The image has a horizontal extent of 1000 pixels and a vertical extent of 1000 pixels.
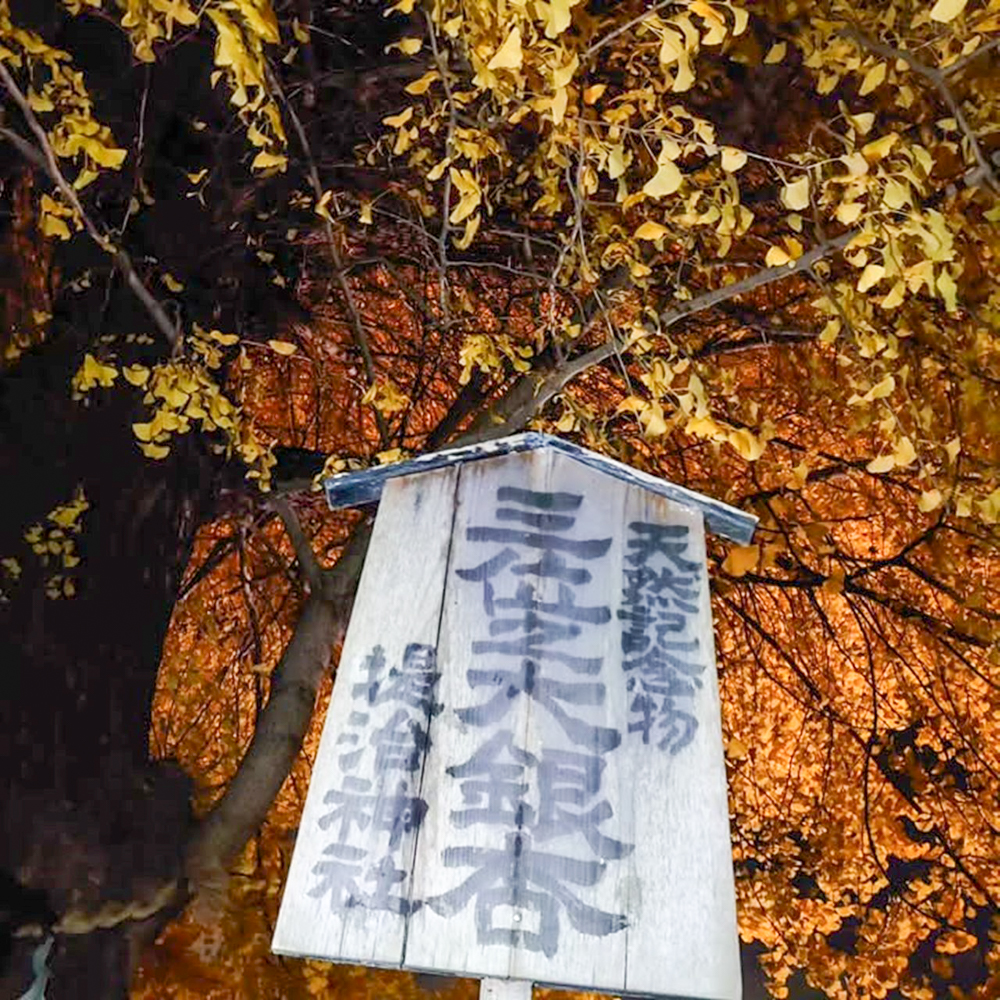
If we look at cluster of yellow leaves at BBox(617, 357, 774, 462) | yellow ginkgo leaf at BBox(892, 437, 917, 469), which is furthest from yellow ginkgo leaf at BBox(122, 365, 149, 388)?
yellow ginkgo leaf at BBox(892, 437, 917, 469)

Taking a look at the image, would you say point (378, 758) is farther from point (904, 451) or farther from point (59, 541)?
point (59, 541)

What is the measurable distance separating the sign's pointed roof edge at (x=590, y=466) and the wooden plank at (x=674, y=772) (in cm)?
→ 4

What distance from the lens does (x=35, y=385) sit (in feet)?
11.1

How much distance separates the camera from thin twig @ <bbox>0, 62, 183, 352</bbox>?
9.15 ft

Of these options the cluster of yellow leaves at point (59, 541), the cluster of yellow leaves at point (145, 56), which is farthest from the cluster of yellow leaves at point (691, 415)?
the cluster of yellow leaves at point (59, 541)

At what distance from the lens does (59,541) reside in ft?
10.7

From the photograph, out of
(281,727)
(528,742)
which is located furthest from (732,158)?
(281,727)

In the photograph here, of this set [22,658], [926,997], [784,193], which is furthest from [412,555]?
[926,997]

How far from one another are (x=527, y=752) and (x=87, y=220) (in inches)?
80.6

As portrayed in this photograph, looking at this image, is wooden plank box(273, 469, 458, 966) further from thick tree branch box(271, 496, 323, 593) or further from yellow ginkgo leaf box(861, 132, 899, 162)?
thick tree branch box(271, 496, 323, 593)

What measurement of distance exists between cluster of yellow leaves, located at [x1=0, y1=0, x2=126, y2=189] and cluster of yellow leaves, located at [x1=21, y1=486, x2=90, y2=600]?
0.85 metres

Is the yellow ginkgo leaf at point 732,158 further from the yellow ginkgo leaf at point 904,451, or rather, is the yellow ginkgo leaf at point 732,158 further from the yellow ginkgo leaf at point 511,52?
the yellow ginkgo leaf at point 904,451

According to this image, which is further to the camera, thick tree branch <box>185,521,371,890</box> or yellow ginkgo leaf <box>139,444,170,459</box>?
thick tree branch <box>185,521,371,890</box>

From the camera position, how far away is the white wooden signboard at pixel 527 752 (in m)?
1.71
